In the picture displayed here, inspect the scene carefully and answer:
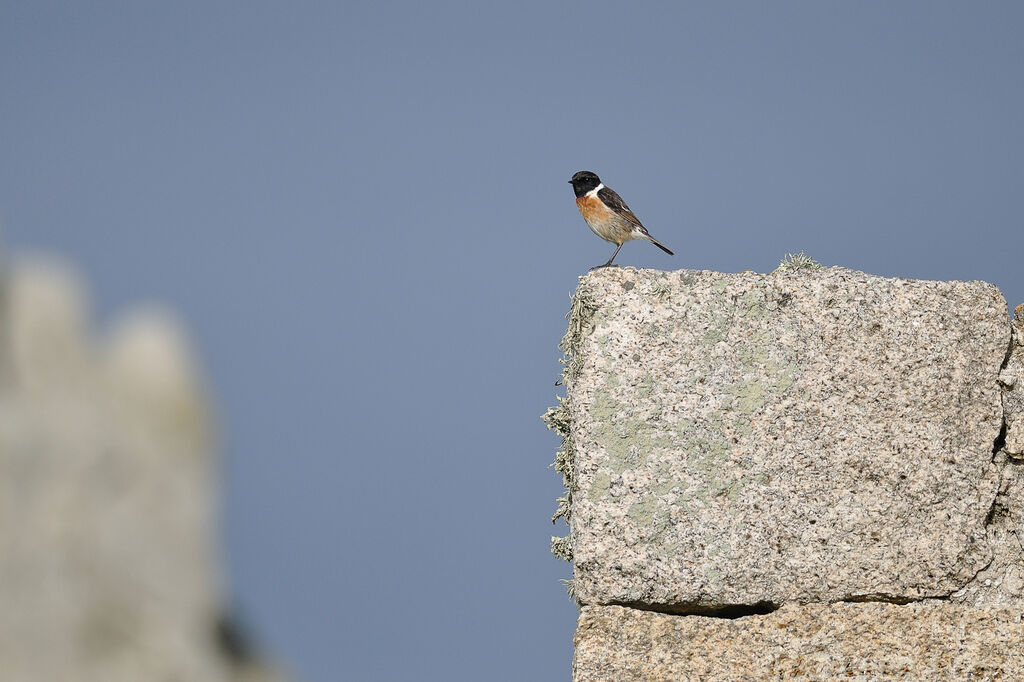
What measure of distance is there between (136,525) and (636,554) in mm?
5072

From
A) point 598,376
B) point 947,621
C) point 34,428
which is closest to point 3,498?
point 34,428

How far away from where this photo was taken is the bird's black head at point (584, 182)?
6492 millimetres

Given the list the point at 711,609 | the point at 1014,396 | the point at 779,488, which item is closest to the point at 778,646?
the point at 711,609

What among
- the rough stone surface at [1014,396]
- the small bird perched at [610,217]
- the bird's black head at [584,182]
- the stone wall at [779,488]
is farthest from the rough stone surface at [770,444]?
the bird's black head at [584,182]

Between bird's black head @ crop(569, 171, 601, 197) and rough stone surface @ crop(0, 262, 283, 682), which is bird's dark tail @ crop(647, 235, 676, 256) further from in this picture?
rough stone surface @ crop(0, 262, 283, 682)

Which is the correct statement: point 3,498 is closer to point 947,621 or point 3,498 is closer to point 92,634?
point 92,634

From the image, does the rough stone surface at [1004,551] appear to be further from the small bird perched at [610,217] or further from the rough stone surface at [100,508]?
the rough stone surface at [100,508]

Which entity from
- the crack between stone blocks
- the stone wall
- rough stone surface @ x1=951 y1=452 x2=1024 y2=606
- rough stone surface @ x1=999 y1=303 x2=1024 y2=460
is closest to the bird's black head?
the stone wall

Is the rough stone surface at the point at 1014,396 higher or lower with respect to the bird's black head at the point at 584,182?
lower

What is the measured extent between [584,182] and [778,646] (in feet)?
12.5

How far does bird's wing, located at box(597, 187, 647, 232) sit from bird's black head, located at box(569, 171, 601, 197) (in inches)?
7.0

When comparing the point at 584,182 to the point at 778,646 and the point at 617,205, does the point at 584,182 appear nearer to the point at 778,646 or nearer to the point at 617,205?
the point at 617,205

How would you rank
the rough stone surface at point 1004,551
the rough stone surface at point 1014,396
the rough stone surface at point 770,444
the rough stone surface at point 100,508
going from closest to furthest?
the rough stone surface at point 770,444 < the rough stone surface at point 1004,551 < the rough stone surface at point 1014,396 < the rough stone surface at point 100,508

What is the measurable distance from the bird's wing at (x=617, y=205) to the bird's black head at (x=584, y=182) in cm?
18
